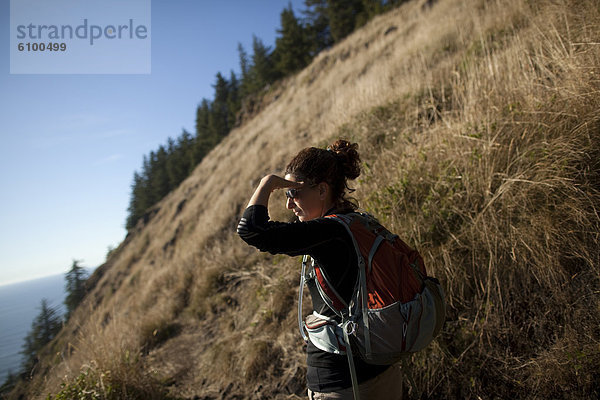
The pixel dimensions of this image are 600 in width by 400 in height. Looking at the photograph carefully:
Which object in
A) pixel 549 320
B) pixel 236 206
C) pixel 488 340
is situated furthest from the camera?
pixel 236 206

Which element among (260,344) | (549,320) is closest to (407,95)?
(549,320)

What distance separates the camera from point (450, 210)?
2.71 meters

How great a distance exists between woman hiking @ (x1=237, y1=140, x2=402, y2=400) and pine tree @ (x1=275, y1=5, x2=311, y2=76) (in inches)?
996

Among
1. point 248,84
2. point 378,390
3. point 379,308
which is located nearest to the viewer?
point 379,308

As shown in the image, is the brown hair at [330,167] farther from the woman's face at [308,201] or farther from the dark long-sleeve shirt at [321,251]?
the dark long-sleeve shirt at [321,251]

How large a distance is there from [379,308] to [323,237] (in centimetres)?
38

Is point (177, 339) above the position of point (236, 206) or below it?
below

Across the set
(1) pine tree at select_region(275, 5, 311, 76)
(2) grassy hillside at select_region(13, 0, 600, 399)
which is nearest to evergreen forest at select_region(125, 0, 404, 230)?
(1) pine tree at select_region(275, 5, 311, 76)

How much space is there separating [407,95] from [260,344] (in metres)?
4.34

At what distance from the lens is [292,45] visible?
977 inches

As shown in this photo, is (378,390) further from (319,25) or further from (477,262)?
(319,25)

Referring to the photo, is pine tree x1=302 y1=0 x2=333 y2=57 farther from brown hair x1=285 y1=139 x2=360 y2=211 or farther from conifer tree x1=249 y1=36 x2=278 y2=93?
Answer: brown hair x1=285 y1=139 x2=360 y2=211

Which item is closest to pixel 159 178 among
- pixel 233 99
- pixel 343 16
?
pixel 233 99

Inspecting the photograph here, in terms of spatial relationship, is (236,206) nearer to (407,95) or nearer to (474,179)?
(407,95)
